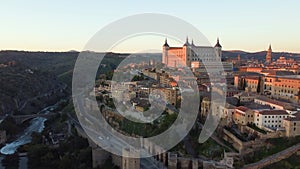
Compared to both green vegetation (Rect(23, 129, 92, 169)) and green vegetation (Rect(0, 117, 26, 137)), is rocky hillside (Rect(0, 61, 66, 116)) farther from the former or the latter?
green vegetation (Rect(23, 129, 92, 169))

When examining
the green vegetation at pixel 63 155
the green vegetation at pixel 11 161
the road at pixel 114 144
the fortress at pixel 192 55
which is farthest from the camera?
the fortress at pixel 192 55

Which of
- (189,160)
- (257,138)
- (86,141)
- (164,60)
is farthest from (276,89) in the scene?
(164,60)

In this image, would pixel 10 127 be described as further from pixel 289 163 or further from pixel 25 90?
pixel 289 163

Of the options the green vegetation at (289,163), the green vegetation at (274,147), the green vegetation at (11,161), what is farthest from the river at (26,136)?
the green vegetation at (289,163)

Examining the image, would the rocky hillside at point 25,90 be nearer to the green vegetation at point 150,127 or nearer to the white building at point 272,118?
the green vegetation at point 150,127

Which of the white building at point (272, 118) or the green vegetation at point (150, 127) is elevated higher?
the white building at point (272, 118)

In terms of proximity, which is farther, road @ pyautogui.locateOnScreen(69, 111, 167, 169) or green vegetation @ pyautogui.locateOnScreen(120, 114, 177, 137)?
green vegetation @ pyautogui.locateOnScreen(120, 114, 177, 137)

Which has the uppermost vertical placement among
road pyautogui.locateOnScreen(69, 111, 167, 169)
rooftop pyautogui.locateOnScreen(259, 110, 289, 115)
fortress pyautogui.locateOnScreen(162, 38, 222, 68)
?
fortress pyautogui.locateOnScreen(162, 38, 222, 68)

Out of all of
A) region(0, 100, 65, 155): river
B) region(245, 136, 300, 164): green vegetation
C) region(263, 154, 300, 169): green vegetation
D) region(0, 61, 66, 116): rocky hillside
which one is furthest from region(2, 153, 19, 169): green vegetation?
region(263, 154, 300, 169): green vegetation

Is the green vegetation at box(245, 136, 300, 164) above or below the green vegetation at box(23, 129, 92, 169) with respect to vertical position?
above

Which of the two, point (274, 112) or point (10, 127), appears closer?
point (274, 112)

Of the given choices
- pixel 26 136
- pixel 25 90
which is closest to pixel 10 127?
pixel 26 136
